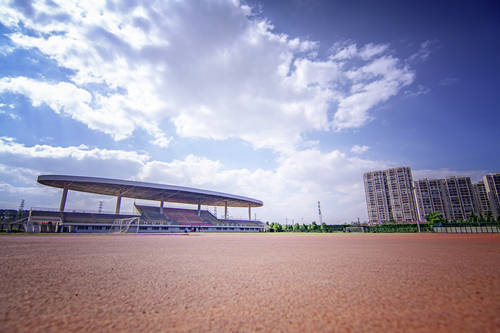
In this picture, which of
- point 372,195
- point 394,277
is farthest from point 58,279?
point 372,195

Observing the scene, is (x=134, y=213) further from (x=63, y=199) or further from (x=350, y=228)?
(x=350, y=228)

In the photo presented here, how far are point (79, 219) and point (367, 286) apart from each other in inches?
1883

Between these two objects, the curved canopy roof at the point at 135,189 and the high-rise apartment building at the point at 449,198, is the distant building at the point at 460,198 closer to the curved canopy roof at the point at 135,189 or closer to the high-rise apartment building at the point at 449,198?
the high-rise apartment building at the point at 449,198

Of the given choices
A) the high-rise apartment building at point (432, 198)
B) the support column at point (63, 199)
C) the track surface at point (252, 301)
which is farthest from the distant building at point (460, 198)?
the support column at point (63, 199)

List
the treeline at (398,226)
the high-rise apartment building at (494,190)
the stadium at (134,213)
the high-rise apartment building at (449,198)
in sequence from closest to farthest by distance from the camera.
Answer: the stadium at (134,213) → the treeline at (398,226) → the high-rise apartment building at (494,190) → the high-rise apartment building at (449,198)

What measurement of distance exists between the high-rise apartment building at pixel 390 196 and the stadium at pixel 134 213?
42.6m

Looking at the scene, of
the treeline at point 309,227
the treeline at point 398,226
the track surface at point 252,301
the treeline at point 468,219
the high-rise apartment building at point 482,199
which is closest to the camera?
the track surface at point 252,301

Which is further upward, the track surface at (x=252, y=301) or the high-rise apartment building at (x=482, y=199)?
the high-rise apartment building at (x=482, y=199)

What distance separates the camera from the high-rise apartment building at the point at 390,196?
2692 inches

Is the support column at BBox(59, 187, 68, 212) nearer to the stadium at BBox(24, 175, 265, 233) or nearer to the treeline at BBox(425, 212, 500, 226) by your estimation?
the stadium at BBox(24, 175, 265, 233)

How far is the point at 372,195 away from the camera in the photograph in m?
76.7

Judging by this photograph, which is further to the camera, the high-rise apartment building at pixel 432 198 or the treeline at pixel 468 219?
the high-rise apartment building at pixel 432 198

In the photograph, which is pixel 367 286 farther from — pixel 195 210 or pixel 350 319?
pixel 195 210

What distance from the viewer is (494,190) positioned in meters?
66.8
